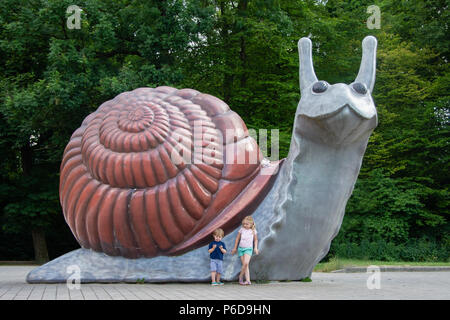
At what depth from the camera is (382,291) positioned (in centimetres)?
683

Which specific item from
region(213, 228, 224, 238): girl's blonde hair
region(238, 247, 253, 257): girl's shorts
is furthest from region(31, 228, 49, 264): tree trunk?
region(238, 247, 253, 257): girl's shorts

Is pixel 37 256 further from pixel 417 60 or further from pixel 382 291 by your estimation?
pixel 417 60

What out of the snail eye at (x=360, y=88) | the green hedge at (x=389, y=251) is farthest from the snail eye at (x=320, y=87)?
the green hedge at (x=389, y=251)

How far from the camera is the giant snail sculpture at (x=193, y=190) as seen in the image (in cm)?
749

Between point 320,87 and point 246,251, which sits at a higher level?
point 320,87

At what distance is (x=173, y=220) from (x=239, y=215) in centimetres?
107

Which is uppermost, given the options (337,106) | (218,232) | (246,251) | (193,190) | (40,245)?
(337,106)

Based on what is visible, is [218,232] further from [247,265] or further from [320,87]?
[320,87]

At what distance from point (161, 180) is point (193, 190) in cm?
54

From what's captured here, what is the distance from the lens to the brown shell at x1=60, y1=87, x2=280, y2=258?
8.02 meters

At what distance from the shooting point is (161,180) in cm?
803

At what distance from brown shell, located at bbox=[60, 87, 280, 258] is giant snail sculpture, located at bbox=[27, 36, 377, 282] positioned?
0.7 inches

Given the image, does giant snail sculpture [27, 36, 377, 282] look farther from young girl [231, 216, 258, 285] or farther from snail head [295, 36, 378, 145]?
young girl [231, 216, 258, 285]


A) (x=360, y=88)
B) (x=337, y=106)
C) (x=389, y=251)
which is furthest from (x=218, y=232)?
(x=389, y=251)
